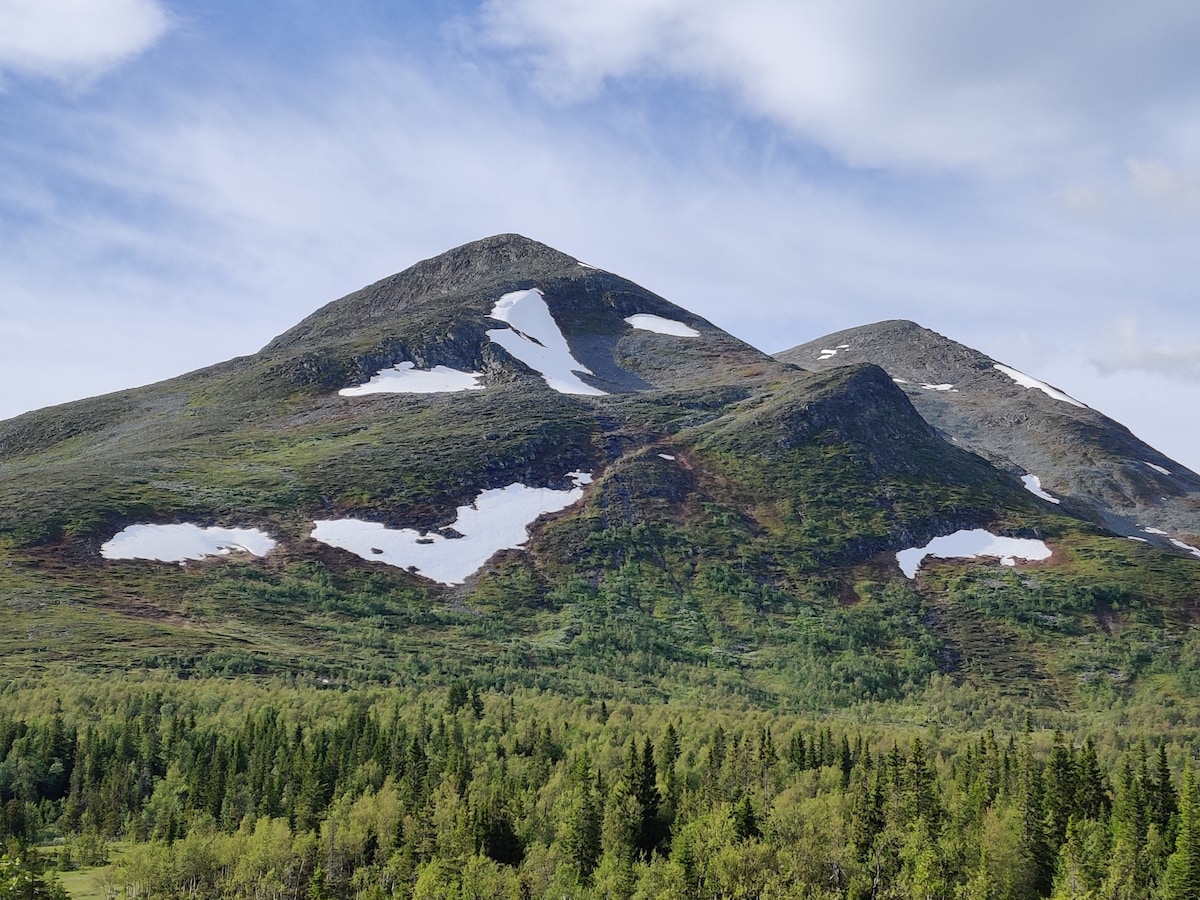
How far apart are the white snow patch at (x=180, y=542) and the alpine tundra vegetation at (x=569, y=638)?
1.75 ft

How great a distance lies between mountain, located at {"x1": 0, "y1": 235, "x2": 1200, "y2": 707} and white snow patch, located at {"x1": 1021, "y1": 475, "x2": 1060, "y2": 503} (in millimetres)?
5789

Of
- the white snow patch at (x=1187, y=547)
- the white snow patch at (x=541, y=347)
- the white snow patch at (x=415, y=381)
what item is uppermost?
the white snow patch at (x=541, y=347)

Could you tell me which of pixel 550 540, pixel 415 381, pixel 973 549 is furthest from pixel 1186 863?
pixel 415 381

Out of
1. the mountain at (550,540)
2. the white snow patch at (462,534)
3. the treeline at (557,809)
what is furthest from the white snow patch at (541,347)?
the treeline at (557,809)

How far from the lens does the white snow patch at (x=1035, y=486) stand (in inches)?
6634

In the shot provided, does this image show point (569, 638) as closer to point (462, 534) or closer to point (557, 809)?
point (462, 534)

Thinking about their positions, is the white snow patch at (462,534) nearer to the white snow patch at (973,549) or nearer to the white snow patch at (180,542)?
the white snow patch at (180,542)

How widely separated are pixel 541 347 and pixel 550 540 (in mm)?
70535

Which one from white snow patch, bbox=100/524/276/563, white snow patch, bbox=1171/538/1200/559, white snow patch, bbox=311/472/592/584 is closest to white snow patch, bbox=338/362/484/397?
white snow patch, bbox=311/472/592/584

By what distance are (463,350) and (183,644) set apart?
322ft

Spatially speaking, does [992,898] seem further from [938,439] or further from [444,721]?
[938,439]

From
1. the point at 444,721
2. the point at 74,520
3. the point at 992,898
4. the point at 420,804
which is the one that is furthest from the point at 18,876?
the point at 74,520

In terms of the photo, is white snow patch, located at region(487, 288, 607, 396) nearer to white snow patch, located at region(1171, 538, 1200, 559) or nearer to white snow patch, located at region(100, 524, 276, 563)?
white snow patch, located at region(100, 524, 276, 563)

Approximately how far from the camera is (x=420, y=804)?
55281mm
